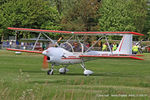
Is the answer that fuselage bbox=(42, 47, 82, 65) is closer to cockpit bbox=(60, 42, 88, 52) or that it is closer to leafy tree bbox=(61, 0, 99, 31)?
cockpit bbox=(60, 42, 88, 52)

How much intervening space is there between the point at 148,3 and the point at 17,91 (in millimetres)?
94783

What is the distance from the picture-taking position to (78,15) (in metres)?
93.5

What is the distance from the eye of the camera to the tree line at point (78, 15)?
90812mm

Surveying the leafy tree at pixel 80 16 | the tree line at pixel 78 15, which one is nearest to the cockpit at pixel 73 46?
the tree line at pixel 78 15

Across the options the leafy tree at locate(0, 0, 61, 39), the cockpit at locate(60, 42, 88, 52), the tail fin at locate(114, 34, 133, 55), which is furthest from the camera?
the leafy tree at locate(0, 0, 61, 39)

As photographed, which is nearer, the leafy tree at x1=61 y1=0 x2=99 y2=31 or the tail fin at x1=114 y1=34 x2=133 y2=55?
the tail fin at x1=114 y1=34 x2=133 y2=55

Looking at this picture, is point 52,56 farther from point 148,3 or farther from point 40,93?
point 148,3

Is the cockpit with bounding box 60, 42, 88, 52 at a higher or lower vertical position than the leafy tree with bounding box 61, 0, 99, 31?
lower

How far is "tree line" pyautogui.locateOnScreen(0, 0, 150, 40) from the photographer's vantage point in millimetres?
90812

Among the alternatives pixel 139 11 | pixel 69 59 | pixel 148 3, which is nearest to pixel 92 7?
pixel 139 11

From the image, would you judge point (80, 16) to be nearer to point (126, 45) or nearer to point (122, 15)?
point (122, 15)

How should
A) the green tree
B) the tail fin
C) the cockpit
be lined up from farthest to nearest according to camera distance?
the green tree
the tail fin
the cockpit

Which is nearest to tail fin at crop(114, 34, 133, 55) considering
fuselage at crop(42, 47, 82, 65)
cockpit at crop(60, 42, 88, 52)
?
cockpit at crop(60, 42, 88, 52)

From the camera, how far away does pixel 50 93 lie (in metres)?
14.1
